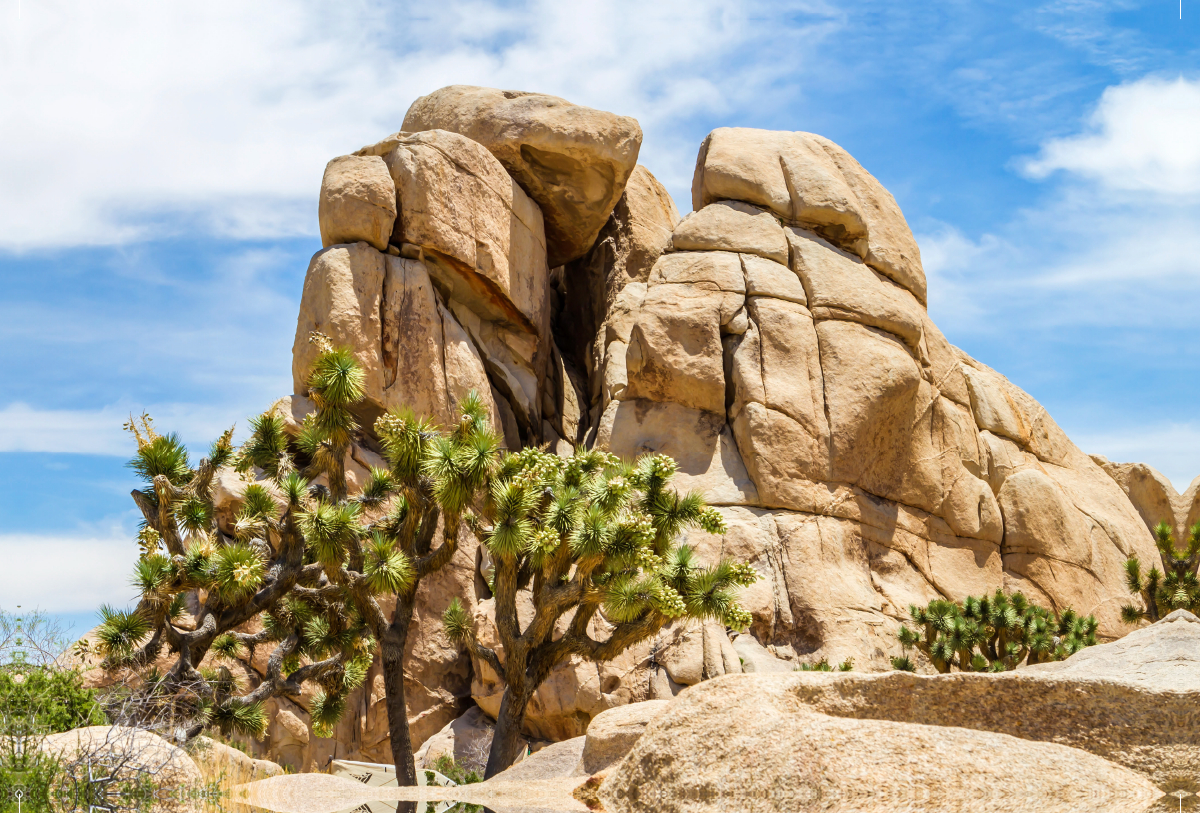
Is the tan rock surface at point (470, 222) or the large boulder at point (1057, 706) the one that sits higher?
the tan rock surface at point (470, 222)

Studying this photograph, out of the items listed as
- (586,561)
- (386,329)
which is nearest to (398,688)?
(586,561)

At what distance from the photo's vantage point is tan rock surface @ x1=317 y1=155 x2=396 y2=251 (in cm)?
2750

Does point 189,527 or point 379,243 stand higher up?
point 379,243

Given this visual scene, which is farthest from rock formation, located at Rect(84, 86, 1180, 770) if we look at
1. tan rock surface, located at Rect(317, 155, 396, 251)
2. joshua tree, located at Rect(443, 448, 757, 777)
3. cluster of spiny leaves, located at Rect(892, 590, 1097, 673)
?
joshua tree, located at Rect(443, 448, 757, 777)

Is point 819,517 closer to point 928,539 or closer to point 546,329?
point 928,539

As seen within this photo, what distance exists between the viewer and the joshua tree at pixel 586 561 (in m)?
15.8

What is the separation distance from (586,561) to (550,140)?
18.3 m

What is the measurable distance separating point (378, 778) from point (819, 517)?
12.6 m

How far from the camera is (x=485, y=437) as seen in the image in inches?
651

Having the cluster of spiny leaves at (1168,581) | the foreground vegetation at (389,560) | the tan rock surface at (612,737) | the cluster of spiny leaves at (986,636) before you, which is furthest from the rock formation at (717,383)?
the tan rock surface at (612,737)

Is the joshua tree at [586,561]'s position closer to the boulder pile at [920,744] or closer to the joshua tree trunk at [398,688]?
the joshua tree trunk at [398,688]

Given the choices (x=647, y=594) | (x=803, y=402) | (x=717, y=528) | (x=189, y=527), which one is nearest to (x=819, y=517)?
(x=803, y=402)

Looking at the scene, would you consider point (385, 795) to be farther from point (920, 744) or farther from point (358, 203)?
point (358, 203)

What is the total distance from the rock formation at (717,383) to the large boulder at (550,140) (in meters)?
0.09
